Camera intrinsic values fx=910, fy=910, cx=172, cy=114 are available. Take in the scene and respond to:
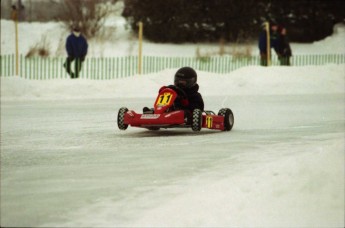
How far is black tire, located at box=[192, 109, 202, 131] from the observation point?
1302cm

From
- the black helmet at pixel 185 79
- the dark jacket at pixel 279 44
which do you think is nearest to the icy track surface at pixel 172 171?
the black helmet at pixel 185 79

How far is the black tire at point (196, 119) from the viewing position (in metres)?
13.0

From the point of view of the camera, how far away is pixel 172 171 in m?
9.79

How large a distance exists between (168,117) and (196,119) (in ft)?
1.38

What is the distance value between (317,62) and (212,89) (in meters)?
7.56

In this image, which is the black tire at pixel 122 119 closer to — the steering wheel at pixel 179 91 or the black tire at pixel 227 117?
the steering wheel at pixel 179 91

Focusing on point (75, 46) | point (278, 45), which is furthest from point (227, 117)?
point (278, 45)

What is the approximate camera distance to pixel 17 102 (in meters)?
20.0

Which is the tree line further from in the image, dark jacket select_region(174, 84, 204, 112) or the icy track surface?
dark jacket select_region(174, 84, 204, 112)

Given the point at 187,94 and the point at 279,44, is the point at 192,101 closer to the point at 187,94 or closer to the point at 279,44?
the point at 187,94

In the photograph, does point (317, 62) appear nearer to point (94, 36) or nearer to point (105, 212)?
point (94, 36)

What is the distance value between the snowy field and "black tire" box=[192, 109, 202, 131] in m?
0.15

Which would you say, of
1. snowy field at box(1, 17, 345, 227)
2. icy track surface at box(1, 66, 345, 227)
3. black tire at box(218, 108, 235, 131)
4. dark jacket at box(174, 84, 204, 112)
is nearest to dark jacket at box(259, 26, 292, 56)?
snowy field at box(1, 17, 345, 227)

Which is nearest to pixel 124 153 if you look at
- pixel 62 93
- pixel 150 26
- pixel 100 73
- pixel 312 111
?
pixel 312 111
